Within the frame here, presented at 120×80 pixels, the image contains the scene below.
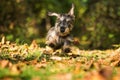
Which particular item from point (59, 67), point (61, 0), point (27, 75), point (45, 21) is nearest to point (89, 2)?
point (61, 0)

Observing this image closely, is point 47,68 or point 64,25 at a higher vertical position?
point 64,25

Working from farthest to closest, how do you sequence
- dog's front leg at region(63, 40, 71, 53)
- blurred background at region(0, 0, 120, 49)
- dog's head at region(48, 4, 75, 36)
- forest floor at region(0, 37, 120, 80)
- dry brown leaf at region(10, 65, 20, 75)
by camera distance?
blurred background at region(0, 0, 120, 49), dog's front leg at region(63, 40, 71, 53), dog's head at region(48, 4, 75, 36), dry brown leaf at region(10, 65, 20, 75), forest floor at region(0, 37, 120, 80)

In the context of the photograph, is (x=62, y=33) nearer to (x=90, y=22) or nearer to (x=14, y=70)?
(x=14, y=70)

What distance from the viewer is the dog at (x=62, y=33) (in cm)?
1100

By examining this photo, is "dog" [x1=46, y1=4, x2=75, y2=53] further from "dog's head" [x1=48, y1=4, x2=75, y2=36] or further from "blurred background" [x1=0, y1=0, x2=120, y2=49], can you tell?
"blurred background" [x1=0, y1=0, x2=120, y2=49]

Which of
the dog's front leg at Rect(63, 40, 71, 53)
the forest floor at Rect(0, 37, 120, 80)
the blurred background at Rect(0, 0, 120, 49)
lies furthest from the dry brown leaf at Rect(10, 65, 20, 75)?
the blurred background at Rect(0, 0, 120, 49)

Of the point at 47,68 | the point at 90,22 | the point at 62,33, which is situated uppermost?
the point at 90,22

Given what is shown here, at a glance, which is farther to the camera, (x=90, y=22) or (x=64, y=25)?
(x=90, y=22)

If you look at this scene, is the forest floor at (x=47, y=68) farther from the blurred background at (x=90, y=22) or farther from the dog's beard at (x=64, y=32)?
the blurred background at (x=90, y=22)

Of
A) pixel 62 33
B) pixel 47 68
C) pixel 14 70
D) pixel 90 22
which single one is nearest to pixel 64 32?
pixel 62 33

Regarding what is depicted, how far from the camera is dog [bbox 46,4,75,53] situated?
36.1 ft


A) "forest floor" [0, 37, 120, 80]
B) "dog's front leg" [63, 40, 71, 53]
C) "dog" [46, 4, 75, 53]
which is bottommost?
"forest floor" [0, 37, 120, 80]

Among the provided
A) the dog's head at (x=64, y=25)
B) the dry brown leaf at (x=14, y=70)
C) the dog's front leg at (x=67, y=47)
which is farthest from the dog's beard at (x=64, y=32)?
the dry brown leaf at (x=14, y=70)

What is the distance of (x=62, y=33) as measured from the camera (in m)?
11.1
